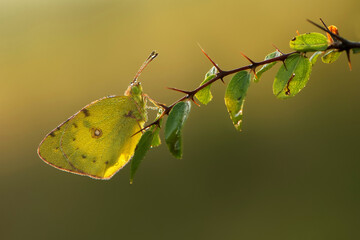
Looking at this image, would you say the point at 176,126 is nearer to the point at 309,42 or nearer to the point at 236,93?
the point at 236,93

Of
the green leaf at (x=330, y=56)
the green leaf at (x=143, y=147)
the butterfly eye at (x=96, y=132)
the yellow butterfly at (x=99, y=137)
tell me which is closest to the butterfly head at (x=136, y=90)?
the yellow butterfly at (x=99, y=137)

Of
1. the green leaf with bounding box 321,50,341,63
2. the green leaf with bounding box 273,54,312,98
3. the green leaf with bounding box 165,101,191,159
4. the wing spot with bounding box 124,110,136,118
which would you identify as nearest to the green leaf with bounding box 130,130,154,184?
the green leaf with bounding box 165,101,191,159

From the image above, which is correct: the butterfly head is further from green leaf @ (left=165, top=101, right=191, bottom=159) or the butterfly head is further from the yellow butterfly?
green leaf @ (left=165, top=101, right=191, bottom=159)

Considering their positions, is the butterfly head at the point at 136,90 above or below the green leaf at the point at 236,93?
above

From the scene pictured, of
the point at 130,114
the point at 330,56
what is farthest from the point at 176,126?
the point at 130,114

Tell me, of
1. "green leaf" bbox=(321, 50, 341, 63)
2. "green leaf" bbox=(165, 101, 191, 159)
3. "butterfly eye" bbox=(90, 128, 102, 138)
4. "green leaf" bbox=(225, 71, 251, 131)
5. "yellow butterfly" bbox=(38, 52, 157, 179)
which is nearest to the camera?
"green leaf" bbox=(165, 101, 191, 159)

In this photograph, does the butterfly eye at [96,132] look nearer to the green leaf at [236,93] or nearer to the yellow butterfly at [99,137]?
the yellow butterfly at [99,137]
